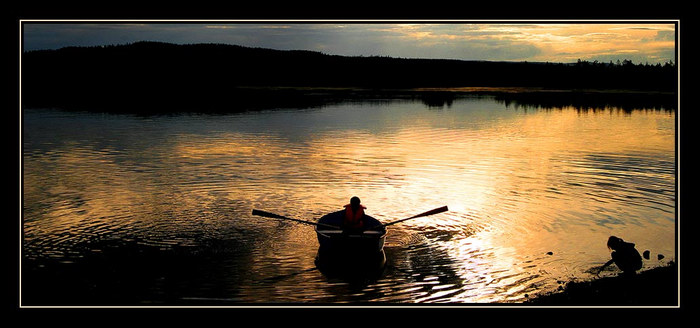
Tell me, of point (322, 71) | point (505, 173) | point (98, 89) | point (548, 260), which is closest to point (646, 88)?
point (322, 71)

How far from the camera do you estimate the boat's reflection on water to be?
1325 cm

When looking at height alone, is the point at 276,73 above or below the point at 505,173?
above

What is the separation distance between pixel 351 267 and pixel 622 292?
4.60 metres

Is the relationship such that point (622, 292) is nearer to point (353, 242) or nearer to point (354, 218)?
point (353, 242)

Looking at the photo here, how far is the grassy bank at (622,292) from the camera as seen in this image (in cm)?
1137

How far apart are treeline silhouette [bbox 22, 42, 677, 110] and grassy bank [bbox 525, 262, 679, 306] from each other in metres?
71.9

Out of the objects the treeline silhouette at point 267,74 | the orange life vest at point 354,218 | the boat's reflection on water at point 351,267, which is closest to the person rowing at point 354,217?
the orange life vest at point 354,218

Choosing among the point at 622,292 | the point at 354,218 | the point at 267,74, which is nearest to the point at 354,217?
the point at 354,218

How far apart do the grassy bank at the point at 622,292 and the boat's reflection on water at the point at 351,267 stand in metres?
2.96

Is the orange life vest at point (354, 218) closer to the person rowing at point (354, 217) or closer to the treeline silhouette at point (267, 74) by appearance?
the person rowing at point (354, 217)

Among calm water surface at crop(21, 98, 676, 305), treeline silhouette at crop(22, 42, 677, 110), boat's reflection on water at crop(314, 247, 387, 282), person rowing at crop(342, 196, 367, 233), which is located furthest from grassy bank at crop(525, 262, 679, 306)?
treeline silhouette at crop(22, 42, 677, 110)

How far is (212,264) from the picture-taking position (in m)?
13.8
